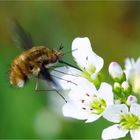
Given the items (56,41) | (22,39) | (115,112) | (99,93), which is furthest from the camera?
(56,41)

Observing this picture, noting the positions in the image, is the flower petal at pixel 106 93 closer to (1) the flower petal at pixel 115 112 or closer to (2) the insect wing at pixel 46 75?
(1) the flower petal at pixel 115 112

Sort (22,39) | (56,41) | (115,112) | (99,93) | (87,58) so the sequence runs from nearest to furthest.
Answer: (115,112) → (99,93) → (87,58) → (22,39) → (56,41)

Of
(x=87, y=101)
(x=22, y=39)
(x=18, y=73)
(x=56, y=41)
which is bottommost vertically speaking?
(x=56, y=41)

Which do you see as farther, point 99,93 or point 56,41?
point 56,41

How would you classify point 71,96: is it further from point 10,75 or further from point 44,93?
point 44,93

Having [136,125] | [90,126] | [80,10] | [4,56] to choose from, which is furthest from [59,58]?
[80,10]

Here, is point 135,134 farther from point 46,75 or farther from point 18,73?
point 18,73

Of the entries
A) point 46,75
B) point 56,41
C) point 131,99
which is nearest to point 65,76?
point 46,75

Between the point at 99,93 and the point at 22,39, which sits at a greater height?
the point at 22,39
